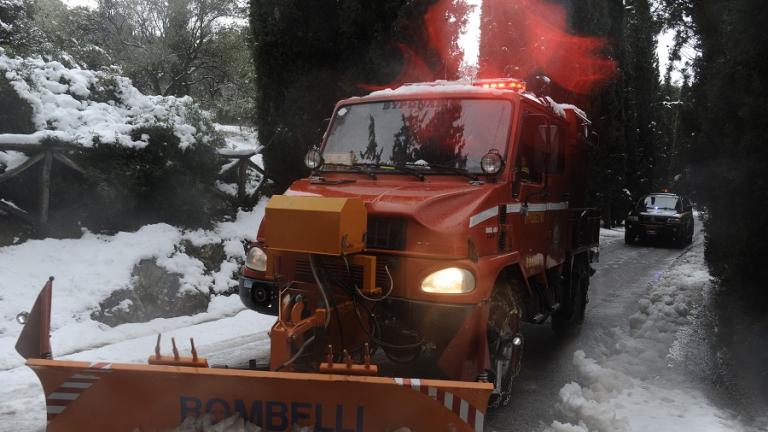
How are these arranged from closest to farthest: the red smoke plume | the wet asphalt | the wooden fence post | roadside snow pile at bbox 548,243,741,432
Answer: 1. roadside snow pile at bbox 548,243,741,432
2. the wet asphalt
3. the wooden fence post
4. the red smoke plume

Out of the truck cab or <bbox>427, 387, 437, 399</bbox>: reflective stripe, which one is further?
the truck cab

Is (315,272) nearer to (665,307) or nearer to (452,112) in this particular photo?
(452,112)

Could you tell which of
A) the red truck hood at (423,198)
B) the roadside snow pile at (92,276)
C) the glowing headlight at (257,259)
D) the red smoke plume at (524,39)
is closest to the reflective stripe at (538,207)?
the red truck hood at (423,198)

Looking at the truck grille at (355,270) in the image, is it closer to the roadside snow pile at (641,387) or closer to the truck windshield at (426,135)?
the truck windshield at (426,135)

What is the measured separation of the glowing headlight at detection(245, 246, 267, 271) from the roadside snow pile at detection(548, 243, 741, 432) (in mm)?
2470

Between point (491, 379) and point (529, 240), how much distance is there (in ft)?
5.37

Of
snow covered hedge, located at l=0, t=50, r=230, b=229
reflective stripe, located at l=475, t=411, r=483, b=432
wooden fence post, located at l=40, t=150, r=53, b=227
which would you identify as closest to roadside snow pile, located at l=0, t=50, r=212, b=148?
snow covered hedge, located at l=0, t=50, r=230, b=229

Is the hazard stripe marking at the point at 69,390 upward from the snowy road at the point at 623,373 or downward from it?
upward

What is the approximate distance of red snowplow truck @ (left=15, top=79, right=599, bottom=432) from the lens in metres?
3.24

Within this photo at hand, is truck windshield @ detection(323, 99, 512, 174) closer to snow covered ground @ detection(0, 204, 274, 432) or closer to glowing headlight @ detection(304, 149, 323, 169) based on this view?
glowing headlight @ detection(304, 149, 323, 169)

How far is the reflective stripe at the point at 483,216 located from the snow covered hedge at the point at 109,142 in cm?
550

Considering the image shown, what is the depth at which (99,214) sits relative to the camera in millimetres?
7984

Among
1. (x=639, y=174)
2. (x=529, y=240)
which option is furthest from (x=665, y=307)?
(x=639, y=174)

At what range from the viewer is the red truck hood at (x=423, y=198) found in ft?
13.1
